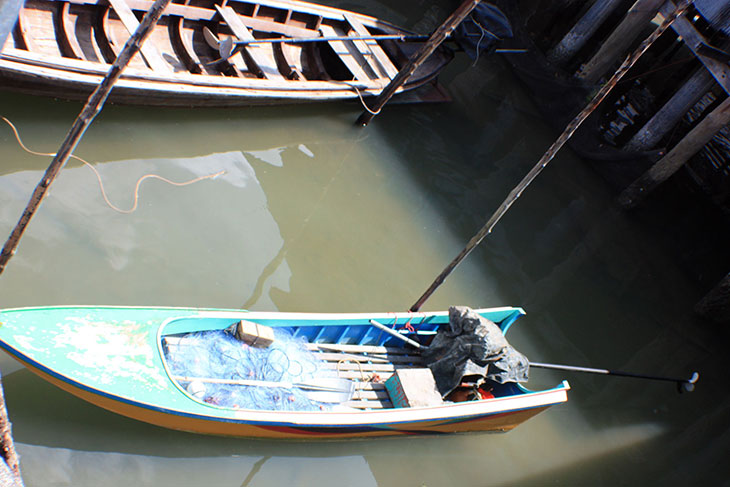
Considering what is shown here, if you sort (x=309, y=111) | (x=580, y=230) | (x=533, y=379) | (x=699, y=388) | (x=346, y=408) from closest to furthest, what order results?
(x=346, y=408) → (x=533, y=379) → (x=699, y=388) → (x=309, y=111) → (x=580, y=230)

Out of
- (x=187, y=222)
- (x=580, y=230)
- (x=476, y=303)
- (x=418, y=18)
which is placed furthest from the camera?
(x=418, y=18)

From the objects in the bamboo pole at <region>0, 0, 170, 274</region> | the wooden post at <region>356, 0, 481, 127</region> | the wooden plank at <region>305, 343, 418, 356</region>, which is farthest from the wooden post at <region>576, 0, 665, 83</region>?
the bamboo pole at <region>0, 0, 170, 274</region>

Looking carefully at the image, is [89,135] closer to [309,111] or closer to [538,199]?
[309,111]

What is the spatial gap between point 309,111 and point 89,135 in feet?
10.0

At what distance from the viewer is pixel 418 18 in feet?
41.0

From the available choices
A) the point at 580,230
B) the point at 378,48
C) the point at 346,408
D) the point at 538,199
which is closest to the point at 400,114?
the point at 378,48

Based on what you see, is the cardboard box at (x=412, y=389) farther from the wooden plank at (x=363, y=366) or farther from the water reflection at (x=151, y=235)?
the water reflection at (x=151, y=235)

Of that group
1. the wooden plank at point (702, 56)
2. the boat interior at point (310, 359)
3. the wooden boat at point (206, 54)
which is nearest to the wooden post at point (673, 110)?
the wooden plank at point (702, 56)

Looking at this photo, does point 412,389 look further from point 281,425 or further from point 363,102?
point 363,102

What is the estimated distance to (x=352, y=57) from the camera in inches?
356

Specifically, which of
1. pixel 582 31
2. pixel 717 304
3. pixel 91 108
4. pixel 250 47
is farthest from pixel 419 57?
pixel 717 304

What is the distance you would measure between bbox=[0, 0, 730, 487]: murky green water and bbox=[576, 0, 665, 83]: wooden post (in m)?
2.03

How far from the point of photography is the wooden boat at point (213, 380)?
14.0ft

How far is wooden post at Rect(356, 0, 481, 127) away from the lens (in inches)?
305
